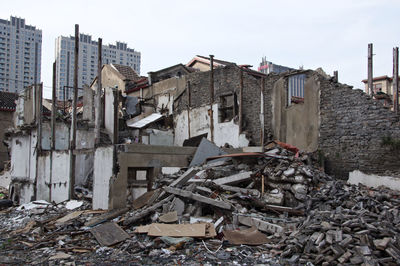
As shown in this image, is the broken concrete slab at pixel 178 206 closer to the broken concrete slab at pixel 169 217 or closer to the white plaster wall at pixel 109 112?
the broken concrete slab at pixel 169 217

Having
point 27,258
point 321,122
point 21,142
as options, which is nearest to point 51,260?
point 27,258

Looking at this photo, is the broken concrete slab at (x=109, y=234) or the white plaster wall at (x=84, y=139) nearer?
the broken concrete slab at (x=109, y=234)

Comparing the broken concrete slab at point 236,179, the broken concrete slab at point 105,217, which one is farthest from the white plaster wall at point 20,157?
the broken concrete slab at point 236,179

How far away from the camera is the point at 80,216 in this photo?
9.80 metres

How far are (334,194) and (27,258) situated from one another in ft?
22.4

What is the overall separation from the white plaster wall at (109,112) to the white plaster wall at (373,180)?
10.1m

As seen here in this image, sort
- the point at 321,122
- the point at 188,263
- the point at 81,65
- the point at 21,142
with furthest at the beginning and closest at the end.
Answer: the point at 81,65 → the point at 21,142 → the point at 321,122 → the point at 188,263

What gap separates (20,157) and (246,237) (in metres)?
12.1

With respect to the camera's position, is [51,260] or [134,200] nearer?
[51,260]

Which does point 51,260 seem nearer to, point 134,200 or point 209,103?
point 134,200

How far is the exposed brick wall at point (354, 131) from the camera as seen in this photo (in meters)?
10.4

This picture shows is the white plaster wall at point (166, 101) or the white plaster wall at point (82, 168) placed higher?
the white plaster wall at point (166, 101)

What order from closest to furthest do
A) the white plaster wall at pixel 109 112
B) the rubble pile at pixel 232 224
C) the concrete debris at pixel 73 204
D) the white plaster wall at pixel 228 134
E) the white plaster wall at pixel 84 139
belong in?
the rubble pile at pixel 232 224 → the concrete debris at pixel 73 204 → the white plaster wall at pixel 84 139 → the white plaster wall at pixel 228 134 → the white plaster wall at pixel 109 112

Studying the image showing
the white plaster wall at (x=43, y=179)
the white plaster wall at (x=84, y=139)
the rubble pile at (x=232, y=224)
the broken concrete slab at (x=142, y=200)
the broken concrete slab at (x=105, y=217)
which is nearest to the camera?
the rubble pile at (x=232, y=224)
